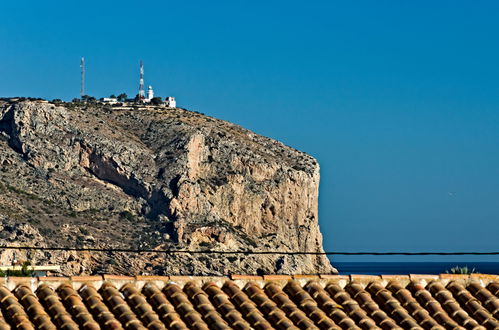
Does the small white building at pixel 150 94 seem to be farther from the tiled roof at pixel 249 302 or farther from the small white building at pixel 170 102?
the tiled roof at pixel 249 302

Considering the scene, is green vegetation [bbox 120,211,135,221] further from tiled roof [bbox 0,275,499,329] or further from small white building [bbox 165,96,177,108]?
tiled roof [bbox 0,275,499,329]

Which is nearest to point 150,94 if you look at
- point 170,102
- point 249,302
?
point 170,102

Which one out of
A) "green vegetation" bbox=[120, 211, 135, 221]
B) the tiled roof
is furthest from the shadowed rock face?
→ the tiled roof

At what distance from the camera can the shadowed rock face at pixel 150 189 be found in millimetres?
146375

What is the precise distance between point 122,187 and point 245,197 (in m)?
17.6

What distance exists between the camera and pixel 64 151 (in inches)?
6097

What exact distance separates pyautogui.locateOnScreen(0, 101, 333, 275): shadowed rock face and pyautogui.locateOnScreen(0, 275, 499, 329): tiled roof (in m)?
122

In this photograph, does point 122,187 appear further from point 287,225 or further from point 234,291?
point 234,291

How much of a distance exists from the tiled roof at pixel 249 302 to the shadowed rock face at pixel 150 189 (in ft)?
401

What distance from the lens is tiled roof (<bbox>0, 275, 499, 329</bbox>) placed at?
46.0 feet

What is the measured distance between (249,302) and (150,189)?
468ft

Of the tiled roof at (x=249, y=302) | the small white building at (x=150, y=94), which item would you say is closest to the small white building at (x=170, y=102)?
the small white building at (x=150, y=94)

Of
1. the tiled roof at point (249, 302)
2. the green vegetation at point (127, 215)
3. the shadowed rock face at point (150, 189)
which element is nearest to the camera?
the tiled roof at point (249, 302)

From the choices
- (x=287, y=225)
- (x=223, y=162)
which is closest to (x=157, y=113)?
(x=223, y=162)
